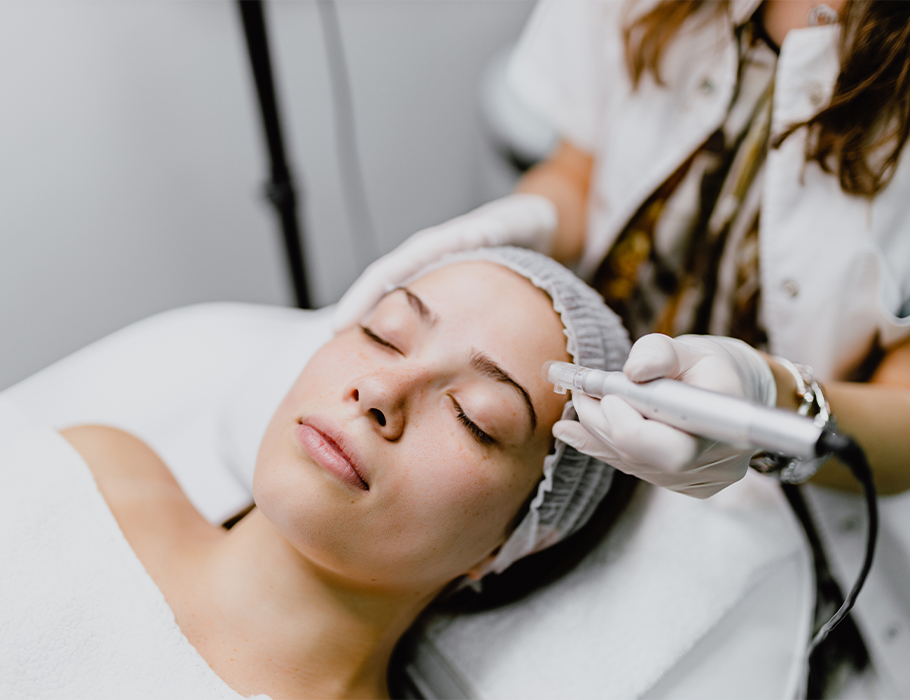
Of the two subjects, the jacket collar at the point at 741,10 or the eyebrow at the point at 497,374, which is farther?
the jacket collar at the point at 741,10

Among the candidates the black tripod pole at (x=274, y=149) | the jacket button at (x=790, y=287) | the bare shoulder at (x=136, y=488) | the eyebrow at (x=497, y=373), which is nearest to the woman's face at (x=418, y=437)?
the eyebrow at (x=497, y=373)

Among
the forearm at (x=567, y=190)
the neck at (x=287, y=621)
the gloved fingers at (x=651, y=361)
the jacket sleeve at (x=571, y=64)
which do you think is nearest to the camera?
the gloved fingers at (x=651, y=361)

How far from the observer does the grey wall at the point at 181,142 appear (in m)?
1.46

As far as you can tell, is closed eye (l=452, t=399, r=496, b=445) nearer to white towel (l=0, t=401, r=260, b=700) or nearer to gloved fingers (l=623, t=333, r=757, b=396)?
gloved fingers (l=623, t=333, r=757, b=396)

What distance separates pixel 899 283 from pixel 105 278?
1.70 metres

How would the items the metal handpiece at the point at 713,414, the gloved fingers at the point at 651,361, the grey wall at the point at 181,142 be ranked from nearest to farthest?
the metal handpiece at the point at 713,414 → the gloved fingers at the point at 651,361 → the grey wall at the point at 181,142

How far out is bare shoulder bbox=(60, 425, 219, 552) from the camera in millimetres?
931

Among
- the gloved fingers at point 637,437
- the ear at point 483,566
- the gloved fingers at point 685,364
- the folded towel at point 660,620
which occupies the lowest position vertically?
the folded towel at point 660,620

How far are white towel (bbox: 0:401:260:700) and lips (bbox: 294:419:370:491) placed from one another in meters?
0.31

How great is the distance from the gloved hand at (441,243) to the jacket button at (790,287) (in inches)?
16.5

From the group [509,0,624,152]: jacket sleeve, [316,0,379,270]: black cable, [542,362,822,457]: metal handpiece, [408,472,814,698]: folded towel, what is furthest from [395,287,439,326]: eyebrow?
[316,0,379,270]: black cable

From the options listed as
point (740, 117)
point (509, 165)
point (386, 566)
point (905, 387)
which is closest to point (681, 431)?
point (386, 566)

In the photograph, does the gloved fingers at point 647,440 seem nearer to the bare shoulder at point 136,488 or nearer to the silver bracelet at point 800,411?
the silver bracelet at point 800,411

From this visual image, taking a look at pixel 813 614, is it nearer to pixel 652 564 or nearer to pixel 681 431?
pixel 652 564
